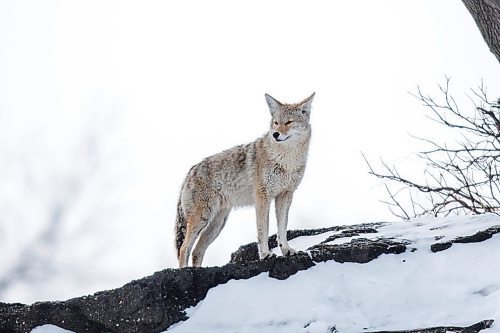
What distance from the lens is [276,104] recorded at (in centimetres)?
1047

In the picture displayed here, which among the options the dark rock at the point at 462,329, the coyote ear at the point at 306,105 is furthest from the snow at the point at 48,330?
the coyote ear at the point at 306,105

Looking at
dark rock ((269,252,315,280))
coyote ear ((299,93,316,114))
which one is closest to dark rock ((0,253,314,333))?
dark rock ((269,252,315,280))

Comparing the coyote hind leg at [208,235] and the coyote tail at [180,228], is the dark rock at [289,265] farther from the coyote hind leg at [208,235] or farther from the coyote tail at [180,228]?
the coyote tail at [180,228]

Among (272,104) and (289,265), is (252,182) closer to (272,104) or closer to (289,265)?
(272,104)

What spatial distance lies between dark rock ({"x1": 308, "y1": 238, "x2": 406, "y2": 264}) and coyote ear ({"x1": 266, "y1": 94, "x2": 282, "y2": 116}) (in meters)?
1.98

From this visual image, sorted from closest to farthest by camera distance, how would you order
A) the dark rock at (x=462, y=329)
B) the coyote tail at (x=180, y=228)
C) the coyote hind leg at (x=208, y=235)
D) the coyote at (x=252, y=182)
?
the dark rock at (x=462, y=329) < the coyote at (x=252, y=182) < the coyote hind leg at (x=208, y=235) < the coyote tail at (x=180, y=228)

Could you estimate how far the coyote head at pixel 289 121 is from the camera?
1003 centimetres

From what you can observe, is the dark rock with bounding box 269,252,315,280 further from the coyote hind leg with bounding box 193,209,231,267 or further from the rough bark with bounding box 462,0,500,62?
the rough bark with bounding box 462,0,500,62

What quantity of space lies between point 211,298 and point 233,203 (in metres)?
2.07

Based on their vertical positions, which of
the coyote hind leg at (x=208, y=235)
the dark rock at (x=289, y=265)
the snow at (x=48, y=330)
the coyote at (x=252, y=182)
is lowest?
the snow at (x=48, y=330)

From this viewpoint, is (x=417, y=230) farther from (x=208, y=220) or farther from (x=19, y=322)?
(x=19, y=322)

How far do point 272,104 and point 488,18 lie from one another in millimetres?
3099

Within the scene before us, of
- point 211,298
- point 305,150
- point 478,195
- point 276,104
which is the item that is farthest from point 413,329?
point 478,195

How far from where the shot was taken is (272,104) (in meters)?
10.5
